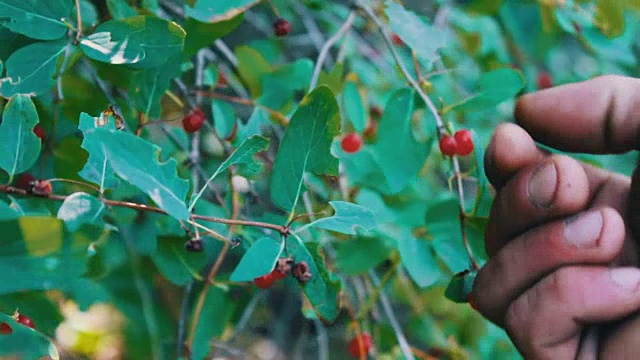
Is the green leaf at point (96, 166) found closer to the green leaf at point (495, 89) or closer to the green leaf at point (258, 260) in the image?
the green leaf at point (258, 260)

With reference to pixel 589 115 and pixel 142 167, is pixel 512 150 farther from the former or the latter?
pixel 142 167

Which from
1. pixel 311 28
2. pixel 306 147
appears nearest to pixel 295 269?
pixel 306 147

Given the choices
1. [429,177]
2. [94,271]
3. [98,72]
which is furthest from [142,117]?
[429,177]

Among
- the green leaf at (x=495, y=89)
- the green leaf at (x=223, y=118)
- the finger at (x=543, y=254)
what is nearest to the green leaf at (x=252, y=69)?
the green leaf at (x=223, y=118)

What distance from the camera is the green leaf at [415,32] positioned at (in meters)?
A: 1.02

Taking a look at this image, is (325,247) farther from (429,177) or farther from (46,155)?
(46,155)

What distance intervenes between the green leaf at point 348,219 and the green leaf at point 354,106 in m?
0.49

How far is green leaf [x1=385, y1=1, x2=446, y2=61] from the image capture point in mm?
1024

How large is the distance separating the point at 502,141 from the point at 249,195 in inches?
17.8

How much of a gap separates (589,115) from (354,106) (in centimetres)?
53

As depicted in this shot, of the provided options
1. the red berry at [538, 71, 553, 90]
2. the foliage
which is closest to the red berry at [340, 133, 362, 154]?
the foliage

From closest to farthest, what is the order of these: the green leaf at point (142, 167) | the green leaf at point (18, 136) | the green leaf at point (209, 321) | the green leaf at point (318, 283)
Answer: the green leaf at point (142, 167), the green leaf at point (18, 136), the green leaf at point (318, 283), the green leaf at point (209, 321)

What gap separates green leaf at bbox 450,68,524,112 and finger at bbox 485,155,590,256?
261 mm

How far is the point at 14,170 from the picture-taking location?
769 mm
